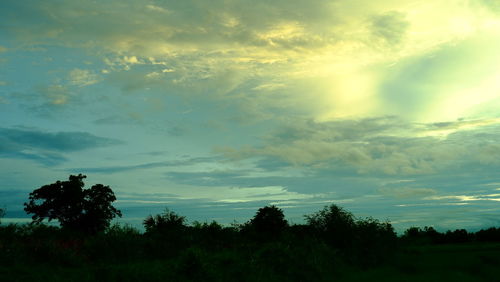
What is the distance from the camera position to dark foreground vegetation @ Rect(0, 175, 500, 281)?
907 inches

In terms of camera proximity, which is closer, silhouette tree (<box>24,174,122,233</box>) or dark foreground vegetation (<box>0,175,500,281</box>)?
dark foreground vegetation (<box>0,175,500,281</box>)

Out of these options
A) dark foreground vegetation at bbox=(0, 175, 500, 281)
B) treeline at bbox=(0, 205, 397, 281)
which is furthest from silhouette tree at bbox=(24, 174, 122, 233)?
treeline at bbox=(0, 205, 397, 281)

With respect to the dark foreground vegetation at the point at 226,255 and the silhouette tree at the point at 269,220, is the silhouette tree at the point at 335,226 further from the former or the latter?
the silhouette tree at the point at 269,220

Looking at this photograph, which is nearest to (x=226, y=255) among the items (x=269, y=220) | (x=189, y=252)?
(x=189, y=252)

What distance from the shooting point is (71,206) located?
2186 inches

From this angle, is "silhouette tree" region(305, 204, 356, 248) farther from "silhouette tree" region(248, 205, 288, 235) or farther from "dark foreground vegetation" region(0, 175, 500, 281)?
"silhouette tree" region(248, 205, 288, 235)

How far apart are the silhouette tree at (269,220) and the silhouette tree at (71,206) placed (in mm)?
19869

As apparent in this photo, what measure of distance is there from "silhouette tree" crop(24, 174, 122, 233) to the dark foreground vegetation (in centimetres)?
182

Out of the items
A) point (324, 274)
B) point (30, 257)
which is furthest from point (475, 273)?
point (30, 257)

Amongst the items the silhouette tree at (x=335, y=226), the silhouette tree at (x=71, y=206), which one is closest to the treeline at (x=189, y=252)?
the silhouette tree at (x=335, y=226)

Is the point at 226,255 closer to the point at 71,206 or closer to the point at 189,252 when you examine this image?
the point at 189,252

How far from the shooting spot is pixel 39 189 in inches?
2221

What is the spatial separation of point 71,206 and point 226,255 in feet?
114

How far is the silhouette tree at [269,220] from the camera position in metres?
56.6
